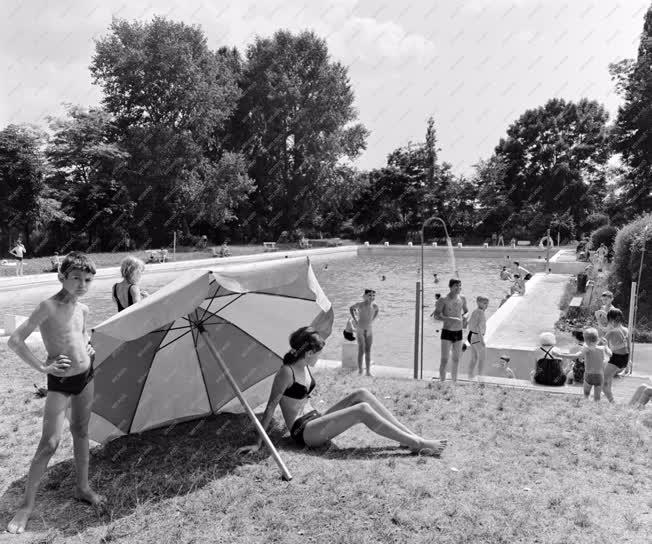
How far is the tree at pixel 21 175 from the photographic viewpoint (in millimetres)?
26484

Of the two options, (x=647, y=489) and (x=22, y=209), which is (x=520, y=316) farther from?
(x=22, y=209)

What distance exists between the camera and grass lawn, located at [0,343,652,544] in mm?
3592

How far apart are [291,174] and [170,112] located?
13.1 metres

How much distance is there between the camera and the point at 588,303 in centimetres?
1506

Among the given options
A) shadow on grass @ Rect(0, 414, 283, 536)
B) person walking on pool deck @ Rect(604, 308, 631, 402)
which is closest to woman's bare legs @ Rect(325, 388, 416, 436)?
shadow on grass @ Rect(0, 414, 283, 536)

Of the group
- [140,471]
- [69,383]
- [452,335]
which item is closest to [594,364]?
[452,335]

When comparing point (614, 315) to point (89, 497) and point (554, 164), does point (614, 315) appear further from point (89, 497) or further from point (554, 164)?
point (554, 164)

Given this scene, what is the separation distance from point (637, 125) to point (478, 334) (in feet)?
93.5

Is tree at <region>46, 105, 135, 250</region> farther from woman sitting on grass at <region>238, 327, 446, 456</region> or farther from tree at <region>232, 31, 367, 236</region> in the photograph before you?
woman sitting on grass at <region>238, 327, 446, 456</region>

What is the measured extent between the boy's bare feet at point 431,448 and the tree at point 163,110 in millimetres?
35441

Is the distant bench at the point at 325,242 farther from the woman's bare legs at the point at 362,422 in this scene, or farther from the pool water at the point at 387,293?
the woman's bare legs at the point at 362,422

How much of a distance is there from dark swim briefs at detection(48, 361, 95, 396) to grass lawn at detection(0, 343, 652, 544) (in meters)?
0.93

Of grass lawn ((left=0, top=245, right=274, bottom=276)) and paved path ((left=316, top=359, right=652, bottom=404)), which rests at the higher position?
grass lawn ((left=0, top=245, right=274, bottom=276))

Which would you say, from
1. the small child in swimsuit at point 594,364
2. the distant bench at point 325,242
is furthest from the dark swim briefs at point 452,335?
the distant bench at point 325,242
